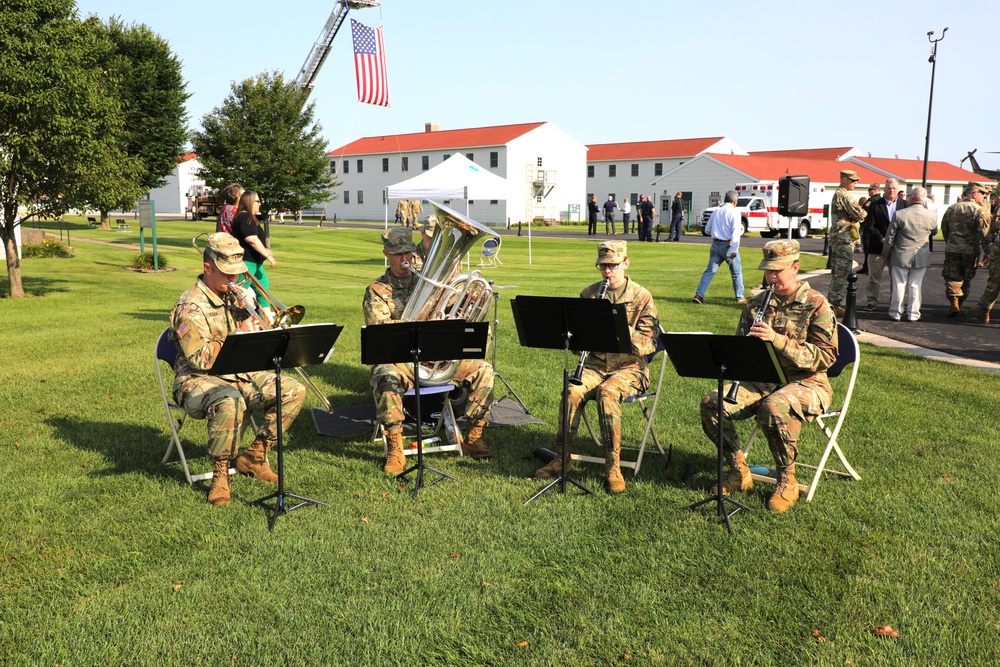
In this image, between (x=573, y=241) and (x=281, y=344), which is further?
(x=573, y=241)

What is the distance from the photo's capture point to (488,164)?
6394cm

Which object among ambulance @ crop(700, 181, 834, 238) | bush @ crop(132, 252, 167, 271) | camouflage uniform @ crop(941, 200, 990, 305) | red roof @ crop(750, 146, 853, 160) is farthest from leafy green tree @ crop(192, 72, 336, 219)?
red roof @ crop(750, 146, 853, 160)

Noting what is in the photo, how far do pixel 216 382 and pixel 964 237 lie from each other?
41.3 feet

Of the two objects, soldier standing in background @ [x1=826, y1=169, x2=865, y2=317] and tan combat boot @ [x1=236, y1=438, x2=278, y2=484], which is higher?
Result: soldier standing in background @ [x1=826, y1=169, x2=865, y2=317]

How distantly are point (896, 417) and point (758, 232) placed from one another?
38.7 meters

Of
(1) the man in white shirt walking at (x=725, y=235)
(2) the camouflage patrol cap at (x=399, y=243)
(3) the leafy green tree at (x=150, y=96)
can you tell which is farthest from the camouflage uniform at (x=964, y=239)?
(3) the leafy green tree at (x=150, y=96)

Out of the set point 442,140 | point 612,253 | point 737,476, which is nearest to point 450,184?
point 612,253

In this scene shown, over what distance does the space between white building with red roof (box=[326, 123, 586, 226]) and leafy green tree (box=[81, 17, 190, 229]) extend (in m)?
19.0

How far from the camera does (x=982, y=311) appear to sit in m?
13.2

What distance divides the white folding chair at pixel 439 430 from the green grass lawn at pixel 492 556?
0.16m

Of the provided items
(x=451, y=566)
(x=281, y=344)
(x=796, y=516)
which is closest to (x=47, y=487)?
(x=281, y=344)

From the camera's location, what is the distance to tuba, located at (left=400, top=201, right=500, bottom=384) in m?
6.02

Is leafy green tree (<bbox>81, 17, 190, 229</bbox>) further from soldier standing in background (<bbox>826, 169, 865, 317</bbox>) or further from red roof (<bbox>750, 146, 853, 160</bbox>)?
red roof (<bbox>750, 146, 853, 160</bbox>)

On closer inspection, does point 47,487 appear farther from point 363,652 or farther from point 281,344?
point 363,652
